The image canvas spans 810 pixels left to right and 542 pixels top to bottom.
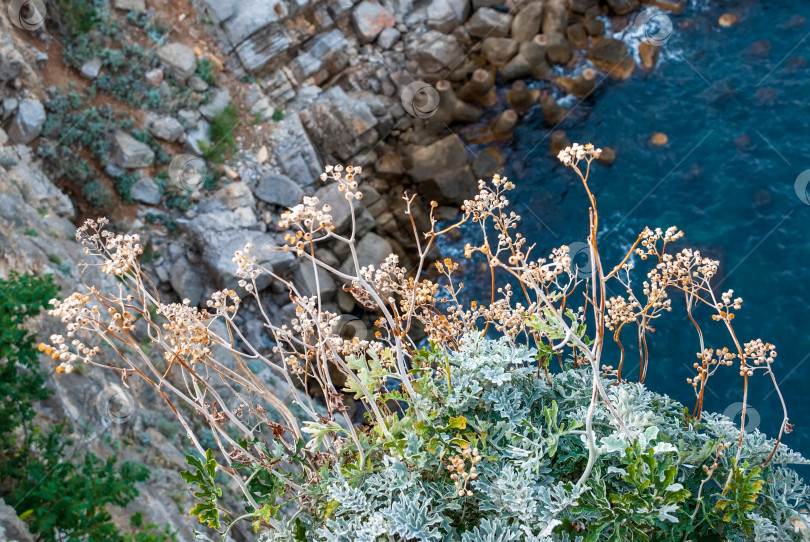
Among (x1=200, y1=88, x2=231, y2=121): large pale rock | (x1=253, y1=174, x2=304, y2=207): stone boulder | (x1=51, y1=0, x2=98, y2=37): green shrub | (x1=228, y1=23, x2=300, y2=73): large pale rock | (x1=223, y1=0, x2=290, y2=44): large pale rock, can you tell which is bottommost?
(x1=253, y1=174, x2=304, y2=207): stone boulder

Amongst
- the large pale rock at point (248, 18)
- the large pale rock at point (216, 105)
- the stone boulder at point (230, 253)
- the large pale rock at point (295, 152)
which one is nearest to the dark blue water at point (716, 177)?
the large pale rock at point (295, 152)

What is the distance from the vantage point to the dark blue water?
312 inches

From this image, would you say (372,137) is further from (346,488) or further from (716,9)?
(346,488)

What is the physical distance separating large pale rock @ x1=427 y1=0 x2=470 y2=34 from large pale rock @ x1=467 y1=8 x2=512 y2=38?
0.21m

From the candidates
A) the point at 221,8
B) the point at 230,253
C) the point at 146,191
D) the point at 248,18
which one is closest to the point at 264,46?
the point at 248,18

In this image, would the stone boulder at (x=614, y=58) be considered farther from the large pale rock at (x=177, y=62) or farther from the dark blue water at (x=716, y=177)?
the large pale rock at (x=177, y=62)

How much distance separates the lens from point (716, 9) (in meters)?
10.3

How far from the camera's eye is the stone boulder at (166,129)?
8789 mm

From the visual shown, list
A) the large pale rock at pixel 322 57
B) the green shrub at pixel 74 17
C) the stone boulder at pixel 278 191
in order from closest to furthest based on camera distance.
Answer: the green shrub at pixel 74 17, the stone boulder at pixel 278 191, the large pale rock at pixel 322 57

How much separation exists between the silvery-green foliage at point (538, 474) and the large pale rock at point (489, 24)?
29.1 feet

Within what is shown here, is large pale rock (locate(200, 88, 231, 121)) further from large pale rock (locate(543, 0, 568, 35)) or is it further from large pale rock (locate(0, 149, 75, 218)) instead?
large pale rock (locate(543, 0, 568, 35))

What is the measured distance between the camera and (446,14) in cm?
1052

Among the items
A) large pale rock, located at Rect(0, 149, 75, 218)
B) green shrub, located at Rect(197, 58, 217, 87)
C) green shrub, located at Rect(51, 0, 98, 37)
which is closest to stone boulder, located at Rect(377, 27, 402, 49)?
green shrub, located at Rect(197, 58, 217, 87)

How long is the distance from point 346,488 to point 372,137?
26.3 feet
